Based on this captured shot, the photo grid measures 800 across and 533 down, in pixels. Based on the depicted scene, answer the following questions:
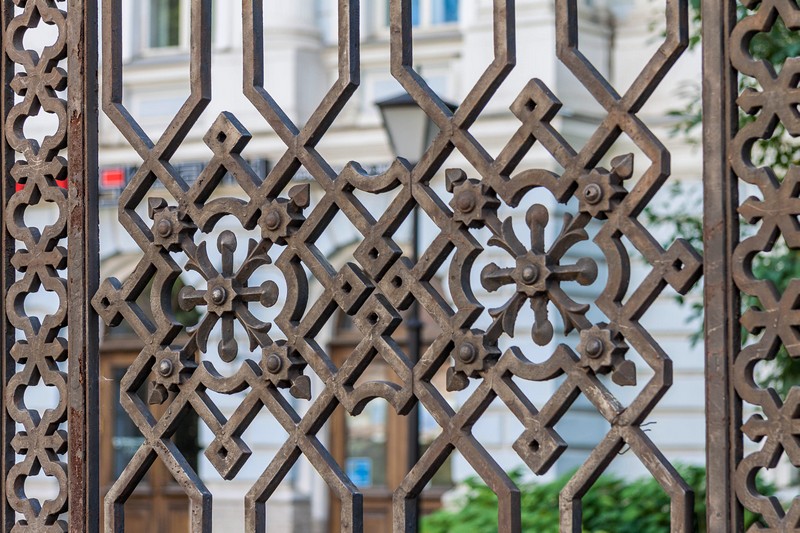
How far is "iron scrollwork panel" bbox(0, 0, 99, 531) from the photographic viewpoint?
8.78ft

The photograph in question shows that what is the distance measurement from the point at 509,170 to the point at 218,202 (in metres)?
0.55

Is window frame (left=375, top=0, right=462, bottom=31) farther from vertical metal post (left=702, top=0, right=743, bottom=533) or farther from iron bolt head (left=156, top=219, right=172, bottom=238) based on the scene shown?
vertical metal post (left=702, top=0, right=743, bottom=533)

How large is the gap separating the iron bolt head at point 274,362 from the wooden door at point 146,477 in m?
14.1

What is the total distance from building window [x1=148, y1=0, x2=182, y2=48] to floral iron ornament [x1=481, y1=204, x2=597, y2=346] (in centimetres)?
1457

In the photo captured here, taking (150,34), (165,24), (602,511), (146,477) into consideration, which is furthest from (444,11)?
(602,511)

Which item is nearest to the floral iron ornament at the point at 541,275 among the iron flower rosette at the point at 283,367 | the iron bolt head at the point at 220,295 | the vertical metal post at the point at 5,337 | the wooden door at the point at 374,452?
the iron flower rosette at the point at 283,367

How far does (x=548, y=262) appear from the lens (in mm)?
2143

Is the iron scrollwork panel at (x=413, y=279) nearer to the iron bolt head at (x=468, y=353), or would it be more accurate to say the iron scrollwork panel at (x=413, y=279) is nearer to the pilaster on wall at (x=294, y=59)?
the iron bolt head at (x=468, y=353)

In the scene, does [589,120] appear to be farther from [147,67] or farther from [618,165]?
[618,165]

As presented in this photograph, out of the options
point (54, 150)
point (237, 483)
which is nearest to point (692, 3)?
point (54, 150)

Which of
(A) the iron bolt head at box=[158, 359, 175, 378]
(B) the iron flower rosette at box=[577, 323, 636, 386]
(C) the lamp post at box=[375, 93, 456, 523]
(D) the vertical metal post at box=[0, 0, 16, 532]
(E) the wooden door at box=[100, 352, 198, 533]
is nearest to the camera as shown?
(B) the iron flower rosette at box=[577, 323, 636, 386]

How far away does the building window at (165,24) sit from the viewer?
16312 mm

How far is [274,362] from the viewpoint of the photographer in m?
2.39

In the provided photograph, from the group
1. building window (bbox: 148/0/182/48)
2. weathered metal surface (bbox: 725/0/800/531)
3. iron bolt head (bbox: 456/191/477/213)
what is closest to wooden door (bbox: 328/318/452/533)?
building window (bbox: 148/0/182/48)
